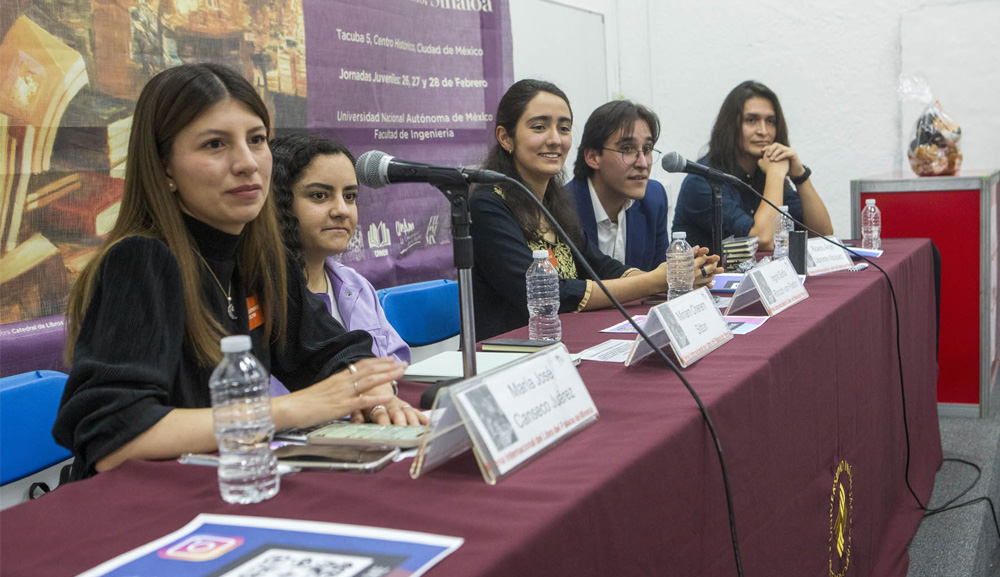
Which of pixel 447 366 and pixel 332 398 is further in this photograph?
pixel 447 366

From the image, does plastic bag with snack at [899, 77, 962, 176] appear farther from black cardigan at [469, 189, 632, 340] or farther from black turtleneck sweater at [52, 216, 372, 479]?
black turtleneck sweater at [52, 216, 372, 479]

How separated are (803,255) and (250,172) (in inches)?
60.5

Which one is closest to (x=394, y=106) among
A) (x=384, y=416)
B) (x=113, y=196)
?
(x=113, y=196)

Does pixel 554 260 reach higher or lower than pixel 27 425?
higher

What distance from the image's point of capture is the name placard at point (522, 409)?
835mm

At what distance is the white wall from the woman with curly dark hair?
85.5 inches

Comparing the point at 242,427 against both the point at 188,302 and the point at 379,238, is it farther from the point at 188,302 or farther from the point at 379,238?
the point at 379,238

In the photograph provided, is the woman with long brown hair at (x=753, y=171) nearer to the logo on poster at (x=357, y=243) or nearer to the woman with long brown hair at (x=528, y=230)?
the woman with long brown hair at (x=528, y=230)

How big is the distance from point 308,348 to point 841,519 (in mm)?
1064

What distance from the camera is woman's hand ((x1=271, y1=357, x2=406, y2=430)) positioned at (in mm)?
1014

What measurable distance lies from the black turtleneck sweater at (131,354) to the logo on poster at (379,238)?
168 centimetres

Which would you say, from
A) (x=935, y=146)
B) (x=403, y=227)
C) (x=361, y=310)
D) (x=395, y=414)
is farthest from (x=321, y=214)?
(x=935, y=146)

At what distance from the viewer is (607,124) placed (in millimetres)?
2541

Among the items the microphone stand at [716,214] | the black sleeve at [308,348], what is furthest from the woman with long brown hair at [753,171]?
the black sleeve at [308,348]
